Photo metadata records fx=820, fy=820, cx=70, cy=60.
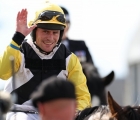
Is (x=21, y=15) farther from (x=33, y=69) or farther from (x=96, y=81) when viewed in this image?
(x=96, y=81)

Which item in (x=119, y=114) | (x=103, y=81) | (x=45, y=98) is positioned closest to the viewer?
(x=45, y=98)

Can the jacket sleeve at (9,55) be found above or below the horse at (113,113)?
above

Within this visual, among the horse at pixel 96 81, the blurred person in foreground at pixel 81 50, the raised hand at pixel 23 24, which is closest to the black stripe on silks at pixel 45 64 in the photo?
the raised hand at pixel 23 24

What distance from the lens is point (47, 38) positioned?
8836 mm

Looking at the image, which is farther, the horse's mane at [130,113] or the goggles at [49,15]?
the goggles at [49,15]

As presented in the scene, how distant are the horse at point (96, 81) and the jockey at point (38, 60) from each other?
2.54 metres

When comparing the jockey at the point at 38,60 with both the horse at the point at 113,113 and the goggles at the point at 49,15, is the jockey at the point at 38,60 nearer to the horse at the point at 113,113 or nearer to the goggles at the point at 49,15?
the goggles at the point at 49,15

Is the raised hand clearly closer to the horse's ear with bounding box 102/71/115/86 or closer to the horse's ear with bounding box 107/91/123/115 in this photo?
the horse's ear with bounding box 107/91/123/115

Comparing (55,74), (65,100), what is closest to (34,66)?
(55,74)

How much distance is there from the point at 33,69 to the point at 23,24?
50 cm

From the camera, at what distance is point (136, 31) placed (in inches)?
953

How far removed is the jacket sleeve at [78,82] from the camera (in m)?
8.84

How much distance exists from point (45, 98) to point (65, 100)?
0.15 metres

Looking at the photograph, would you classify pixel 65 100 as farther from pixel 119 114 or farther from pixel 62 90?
pixel 119 114
